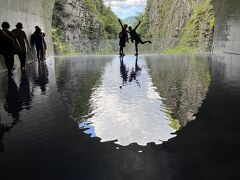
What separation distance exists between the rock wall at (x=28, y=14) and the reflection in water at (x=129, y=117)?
28.1ft

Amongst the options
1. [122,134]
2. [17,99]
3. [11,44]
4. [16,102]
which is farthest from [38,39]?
[122,134]

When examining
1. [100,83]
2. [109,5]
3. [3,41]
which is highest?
[109,5]

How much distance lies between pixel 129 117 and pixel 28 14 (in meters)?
18.7

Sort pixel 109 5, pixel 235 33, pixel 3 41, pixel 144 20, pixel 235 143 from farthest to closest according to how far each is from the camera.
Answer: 1. pixel 109 5
2. pixel 144 20
3. pixel 235 33
4. pixel 3 41
5. pixel 235 143

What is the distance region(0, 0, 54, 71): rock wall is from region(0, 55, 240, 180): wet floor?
898 centimetres

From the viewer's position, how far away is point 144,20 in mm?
88500

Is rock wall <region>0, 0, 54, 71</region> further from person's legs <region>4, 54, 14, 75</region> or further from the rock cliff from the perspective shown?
the rock cliff

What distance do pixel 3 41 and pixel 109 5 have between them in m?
91.8

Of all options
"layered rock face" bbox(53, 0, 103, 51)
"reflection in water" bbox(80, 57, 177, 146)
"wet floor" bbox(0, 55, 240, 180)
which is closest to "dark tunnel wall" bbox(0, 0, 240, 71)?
"reflection in water" bbox(80, 57, 177, 146)

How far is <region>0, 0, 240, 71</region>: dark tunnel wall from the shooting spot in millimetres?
19000

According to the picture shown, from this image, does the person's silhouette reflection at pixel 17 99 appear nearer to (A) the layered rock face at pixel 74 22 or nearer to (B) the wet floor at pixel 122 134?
(B) the wet floor at pixel 122 134

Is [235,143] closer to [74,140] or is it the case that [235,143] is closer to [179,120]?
[179,120]

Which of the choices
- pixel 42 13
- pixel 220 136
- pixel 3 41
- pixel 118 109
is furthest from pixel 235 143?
pixel 42 13

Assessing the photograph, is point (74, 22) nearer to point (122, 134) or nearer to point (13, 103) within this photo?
point (13, 103)
